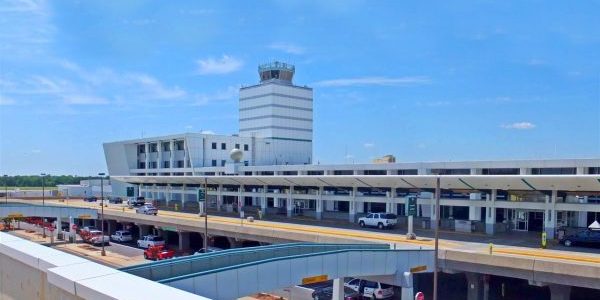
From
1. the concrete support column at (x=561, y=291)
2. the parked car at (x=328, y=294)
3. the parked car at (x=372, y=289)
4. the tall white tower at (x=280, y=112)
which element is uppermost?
the tall white tower at (x=280, y=112)

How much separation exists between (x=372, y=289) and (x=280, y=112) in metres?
73.4

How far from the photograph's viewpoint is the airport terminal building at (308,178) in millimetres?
43062

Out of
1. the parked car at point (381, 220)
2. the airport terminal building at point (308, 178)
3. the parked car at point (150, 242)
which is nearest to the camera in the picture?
the airport terminal building at point (308, 178)

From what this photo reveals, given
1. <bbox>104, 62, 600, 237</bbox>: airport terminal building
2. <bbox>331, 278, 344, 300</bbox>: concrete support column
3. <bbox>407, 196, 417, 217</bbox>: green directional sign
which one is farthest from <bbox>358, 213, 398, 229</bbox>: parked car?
<bbox>331, 278, 344, 300</bbox>: concrete support column

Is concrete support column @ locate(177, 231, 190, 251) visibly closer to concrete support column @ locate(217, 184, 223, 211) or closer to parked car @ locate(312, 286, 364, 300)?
concrete support column @ locate(217, 184, 223, 211)

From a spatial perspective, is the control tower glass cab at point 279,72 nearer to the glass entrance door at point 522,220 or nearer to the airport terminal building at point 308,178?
the airport terminal building at point 308,178

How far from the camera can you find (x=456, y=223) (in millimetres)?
47375

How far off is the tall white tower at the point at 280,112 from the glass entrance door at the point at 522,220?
60.0 meters

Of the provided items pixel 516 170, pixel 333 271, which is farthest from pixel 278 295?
pixel 516 170

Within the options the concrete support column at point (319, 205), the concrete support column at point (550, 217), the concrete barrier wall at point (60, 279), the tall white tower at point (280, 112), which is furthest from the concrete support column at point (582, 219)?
the tall white tower at point (280, 112)

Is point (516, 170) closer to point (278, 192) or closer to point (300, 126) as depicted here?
point (278, 192)

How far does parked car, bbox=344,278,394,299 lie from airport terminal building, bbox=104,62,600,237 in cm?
1057

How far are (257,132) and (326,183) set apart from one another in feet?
173

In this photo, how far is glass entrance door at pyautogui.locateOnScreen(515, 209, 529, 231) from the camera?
48.3m
